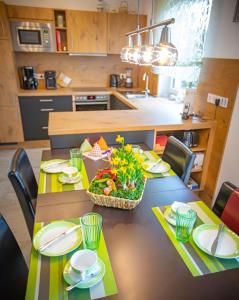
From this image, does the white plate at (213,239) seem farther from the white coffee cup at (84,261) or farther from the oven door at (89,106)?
the oven door at (89,106)

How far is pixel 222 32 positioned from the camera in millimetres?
2127

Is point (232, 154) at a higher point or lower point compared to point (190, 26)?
lower

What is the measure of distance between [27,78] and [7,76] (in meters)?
0.41

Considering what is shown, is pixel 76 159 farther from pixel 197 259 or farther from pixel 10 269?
pixel 197 259

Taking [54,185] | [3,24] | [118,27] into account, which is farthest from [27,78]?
[54,185]

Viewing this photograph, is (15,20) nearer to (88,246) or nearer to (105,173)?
(105,173)

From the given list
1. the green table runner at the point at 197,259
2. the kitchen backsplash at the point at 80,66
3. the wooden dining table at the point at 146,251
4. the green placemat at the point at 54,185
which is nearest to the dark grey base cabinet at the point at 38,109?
the kitchen backsplash at the point at 80,66

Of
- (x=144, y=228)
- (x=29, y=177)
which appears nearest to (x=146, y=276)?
(x=144, y=228)

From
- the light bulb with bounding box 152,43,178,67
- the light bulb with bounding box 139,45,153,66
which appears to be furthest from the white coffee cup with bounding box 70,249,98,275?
the light bulb with bounding box 139,45,153,66

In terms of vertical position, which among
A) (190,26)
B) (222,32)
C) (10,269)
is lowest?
(10,269)

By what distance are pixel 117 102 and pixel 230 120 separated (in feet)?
6.35

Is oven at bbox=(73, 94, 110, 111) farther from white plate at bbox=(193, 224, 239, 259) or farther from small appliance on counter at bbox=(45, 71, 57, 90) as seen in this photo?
white plate at bbox=(193, 224, 239, 259)

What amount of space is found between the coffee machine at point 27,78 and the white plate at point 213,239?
11.9 ft

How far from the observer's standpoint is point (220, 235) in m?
1.00
